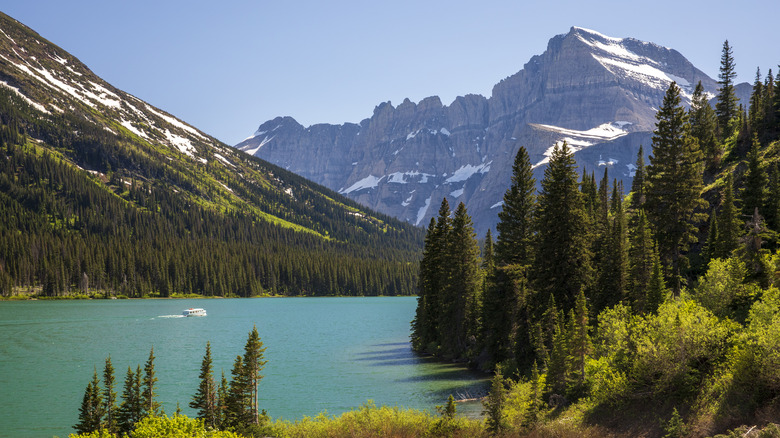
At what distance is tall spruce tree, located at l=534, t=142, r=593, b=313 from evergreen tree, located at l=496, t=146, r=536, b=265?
6033 millimetres

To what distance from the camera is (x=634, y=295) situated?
5150 centimetres

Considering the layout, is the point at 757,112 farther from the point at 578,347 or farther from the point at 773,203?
the point at 578,347

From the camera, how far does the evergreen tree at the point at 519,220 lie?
6231cm

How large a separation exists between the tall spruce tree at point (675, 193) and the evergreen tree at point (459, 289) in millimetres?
21780

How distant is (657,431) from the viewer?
29062mm

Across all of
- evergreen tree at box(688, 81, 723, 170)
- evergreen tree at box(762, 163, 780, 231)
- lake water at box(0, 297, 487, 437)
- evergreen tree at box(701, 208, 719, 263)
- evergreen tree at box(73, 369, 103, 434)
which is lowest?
lake water at box(0, 297, 487, 437)

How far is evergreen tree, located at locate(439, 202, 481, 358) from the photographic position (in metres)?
71.5

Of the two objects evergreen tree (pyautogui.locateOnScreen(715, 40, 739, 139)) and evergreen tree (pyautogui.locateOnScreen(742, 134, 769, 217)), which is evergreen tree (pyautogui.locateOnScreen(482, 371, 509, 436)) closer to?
evergreen tree (pyautogui.locateOnScreen(742, 134, 769, 217))

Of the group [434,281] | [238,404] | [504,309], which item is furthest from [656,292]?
[434,281]

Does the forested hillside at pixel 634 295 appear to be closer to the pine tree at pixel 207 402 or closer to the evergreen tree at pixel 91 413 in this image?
the pine tree at pixel 207 402

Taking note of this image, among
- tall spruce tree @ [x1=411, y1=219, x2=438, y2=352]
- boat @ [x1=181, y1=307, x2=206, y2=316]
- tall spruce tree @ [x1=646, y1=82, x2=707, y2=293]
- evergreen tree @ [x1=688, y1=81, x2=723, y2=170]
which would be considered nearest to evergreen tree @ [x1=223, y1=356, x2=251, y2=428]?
tall spruce tree @ [x1=646, y1=82, x2=707, y2=293]

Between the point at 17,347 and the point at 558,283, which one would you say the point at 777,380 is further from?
the point at 17,347

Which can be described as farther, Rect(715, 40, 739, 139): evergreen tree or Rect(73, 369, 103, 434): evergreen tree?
Rect(715, 40, 739, 139): evergreen tree

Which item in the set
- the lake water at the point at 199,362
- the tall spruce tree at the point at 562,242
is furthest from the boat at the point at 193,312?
the tall spruce tree at the point at 562,242
